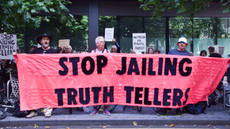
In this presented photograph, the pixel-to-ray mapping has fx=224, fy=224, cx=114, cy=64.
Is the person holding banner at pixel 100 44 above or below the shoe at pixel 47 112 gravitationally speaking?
above

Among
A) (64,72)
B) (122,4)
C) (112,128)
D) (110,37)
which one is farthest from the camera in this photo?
(122,4)

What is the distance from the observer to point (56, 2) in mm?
6484

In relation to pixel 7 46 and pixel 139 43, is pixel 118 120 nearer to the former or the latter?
pixel 139 43

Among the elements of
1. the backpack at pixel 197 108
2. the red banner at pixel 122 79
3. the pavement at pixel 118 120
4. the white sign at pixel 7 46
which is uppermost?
the white sign at pixel 7 46

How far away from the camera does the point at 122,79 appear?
6.10 meters

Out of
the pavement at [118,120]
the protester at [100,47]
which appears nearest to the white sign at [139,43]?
the protester at [100,47]

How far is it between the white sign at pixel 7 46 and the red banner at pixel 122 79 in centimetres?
195

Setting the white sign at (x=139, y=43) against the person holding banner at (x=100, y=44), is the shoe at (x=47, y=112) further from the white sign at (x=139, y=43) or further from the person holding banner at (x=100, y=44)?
the white sign at (x=139, y=43)

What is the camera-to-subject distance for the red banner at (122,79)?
19.7 ft

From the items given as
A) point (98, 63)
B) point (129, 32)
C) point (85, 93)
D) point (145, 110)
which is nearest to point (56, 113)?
point (85, 93)

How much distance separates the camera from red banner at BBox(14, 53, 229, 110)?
5992mm

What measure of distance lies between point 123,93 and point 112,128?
42.4 inches

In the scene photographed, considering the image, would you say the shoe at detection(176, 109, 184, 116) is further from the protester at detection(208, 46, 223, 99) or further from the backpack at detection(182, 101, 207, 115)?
the protester at detection(208, 46, 223, 99)

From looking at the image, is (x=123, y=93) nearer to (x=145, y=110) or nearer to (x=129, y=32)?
→ (x=145, y=110)
